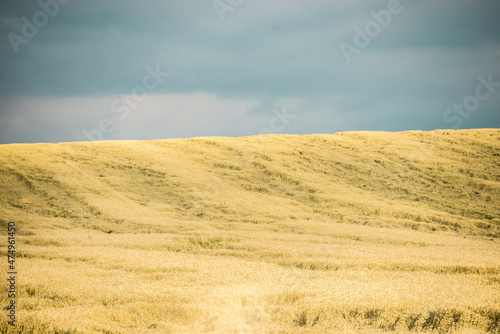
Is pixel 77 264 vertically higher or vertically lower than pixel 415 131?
lower

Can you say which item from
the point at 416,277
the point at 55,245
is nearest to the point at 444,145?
the point at 416,277

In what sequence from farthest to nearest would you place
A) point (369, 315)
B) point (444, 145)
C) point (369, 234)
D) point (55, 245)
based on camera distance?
1. point (444, 145)
2. point (369, 234)
3. point (55, 245)
4. point (369, 315)

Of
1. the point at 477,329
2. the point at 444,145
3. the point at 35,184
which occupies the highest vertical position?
the point at 444,145

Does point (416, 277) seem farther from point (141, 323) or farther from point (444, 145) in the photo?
point (444, 145)

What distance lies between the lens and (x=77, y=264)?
7.11m

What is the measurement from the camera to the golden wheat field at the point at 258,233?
4562mm

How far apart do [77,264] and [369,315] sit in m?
5.00

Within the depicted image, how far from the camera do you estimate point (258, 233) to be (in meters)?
11.3

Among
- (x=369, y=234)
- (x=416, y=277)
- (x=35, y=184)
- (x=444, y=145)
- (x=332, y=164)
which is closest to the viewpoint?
(x=416, y=277)

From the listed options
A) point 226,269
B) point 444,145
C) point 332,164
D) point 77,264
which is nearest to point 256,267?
point 226,269

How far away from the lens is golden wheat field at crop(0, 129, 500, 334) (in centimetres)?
456

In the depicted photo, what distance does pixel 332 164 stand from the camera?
20938 millimetres

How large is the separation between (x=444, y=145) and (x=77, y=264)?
2310cm

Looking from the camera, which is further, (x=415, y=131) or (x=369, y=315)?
(x=415, y=131)
